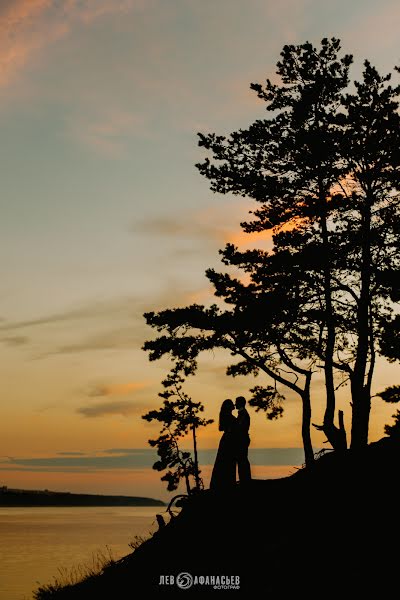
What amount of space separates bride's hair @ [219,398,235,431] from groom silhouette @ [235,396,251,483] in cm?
20

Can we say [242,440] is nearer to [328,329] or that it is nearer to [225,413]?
[225,413]

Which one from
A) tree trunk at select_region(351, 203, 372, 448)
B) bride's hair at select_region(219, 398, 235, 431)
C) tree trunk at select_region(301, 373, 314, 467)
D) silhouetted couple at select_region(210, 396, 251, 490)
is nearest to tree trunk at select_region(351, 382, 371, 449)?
tree trunk at select_region(351, 203, 372, 448)

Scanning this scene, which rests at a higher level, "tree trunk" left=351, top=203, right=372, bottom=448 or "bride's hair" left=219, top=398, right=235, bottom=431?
"tree trunk" left=351, top=203, right=372, bottom=448

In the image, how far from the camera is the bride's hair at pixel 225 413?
1334cm

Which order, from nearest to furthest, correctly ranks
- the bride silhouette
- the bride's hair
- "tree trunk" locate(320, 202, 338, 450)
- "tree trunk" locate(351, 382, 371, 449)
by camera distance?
the bride's hair
the bride silhouette
"tree trunk" locate(351, 382, 371, 449)
"tree trunk" locate(320, 202, 338, 450)

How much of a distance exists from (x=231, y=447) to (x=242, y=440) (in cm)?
26

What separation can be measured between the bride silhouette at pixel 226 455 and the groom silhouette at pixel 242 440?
0.10 metres

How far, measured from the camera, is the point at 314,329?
24672 millimetres

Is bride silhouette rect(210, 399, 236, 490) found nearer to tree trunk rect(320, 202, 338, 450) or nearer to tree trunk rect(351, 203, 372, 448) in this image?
tree trunk rect(351, 203, 372, 448)

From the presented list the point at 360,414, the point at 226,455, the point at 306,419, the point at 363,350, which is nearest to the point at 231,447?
the point at 226,455

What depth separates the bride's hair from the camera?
1334 cm

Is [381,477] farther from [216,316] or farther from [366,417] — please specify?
[216,316]

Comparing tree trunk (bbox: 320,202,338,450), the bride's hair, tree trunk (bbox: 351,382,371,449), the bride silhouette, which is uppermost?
tree trunk (bbox: 320,202,338,450)

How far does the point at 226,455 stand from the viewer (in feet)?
44.5
